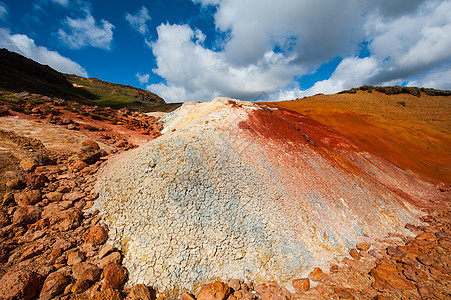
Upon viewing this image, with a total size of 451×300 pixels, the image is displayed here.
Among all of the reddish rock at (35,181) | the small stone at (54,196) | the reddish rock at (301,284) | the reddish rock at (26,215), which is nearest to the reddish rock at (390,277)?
the reddish rock at (301,284)

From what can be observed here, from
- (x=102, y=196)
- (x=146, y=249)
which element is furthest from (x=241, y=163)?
(x=102, y=196)

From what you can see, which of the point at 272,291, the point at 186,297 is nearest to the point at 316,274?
the point at 272,291

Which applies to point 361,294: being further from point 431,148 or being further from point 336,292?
point 431,148

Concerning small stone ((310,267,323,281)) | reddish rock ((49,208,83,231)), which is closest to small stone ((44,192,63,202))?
reddish rock ((49,208,83,231))

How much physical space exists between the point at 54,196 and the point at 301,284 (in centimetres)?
664

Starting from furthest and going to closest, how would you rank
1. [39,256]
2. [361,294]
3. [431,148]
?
1. [431,148]
2. [361,294]
3. [39,256]

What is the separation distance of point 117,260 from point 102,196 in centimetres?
198

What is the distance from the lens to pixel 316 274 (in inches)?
157

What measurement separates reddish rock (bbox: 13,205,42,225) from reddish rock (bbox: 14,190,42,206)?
0.18 meters

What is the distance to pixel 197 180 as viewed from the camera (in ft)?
15.8

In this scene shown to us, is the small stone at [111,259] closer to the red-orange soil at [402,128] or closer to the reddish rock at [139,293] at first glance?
the reddish rock at [139,293]

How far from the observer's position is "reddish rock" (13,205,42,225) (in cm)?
390

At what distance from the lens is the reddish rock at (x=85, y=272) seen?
10.6 feet

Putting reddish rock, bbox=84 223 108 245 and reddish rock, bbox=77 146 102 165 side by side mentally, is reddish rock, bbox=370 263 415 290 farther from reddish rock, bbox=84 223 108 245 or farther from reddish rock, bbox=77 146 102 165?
reddish rock, bbox=77 146 102 165
